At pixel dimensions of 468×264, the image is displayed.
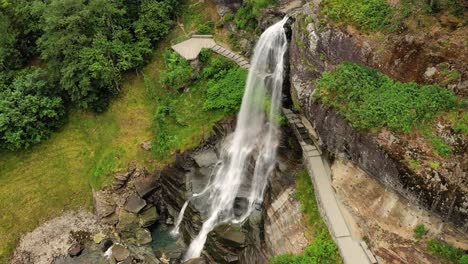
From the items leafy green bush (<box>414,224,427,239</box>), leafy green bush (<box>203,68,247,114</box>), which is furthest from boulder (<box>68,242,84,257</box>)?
leafy green bush (<box>414,224,427,239</box>)

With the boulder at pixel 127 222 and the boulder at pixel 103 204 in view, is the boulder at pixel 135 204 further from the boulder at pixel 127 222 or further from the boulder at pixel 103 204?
the boulder at pixel 103 204

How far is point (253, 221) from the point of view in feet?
77.8

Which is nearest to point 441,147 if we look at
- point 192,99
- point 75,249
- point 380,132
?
point 380,132

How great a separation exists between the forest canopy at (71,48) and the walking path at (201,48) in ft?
8.54

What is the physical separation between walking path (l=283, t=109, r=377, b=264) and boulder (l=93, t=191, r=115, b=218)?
14813mm

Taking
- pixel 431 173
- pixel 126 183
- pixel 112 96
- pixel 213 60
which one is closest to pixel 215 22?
pixel 213 60

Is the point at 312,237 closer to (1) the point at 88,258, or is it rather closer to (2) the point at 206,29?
(1) the point at 88,258

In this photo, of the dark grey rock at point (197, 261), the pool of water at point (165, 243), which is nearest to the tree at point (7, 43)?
the pool of water at point (165, 243)

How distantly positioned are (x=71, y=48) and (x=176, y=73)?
339 inches

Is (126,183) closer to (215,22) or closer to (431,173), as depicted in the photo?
(215,22)

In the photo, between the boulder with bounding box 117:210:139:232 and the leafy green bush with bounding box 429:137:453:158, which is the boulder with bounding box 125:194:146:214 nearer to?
the boulder with bounding box 117:210:139:232

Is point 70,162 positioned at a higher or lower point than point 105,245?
higher

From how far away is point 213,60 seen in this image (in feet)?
106

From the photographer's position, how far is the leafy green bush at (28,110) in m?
30.7
